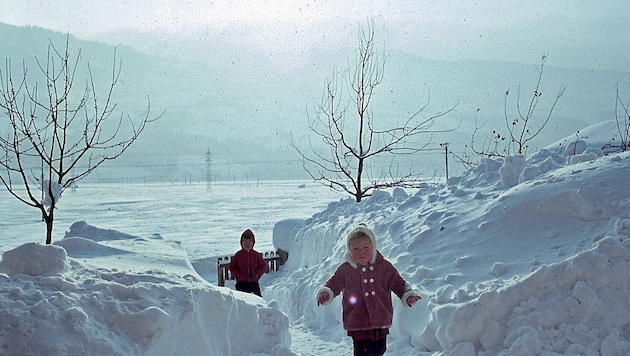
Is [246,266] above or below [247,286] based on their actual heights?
above

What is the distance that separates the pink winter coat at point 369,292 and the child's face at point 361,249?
0.35 feet

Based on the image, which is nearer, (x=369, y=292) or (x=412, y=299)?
(x=412, y=299)

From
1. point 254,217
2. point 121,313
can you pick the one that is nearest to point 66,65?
point 121,313

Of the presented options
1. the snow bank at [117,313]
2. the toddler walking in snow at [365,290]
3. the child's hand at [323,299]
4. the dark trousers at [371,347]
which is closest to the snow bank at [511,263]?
the dark trousers at [371,347]

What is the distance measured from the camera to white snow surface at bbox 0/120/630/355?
3385 millimetres

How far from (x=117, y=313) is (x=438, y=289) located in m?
3.13

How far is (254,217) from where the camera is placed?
30.5 metres

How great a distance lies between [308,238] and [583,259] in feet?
23.2

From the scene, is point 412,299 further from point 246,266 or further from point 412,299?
point 246,266

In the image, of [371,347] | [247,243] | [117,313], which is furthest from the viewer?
[247,243]

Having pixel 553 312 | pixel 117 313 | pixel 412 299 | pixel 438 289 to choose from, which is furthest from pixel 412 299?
pixel 117 313

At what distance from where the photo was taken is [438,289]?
5.23m

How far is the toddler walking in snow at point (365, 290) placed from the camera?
12.3 feet

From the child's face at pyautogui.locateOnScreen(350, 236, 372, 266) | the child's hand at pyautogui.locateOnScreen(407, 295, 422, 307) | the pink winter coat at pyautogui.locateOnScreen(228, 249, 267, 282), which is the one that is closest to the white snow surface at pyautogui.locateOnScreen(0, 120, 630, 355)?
the pink winter coat at pyautogui.locateOnScreen(228, 249, 267, 282)
